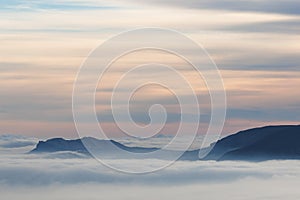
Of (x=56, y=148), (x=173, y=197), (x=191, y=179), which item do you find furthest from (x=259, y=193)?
(x=56, y=148)

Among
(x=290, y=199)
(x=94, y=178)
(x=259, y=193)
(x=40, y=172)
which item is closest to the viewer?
(x=290, y=199)

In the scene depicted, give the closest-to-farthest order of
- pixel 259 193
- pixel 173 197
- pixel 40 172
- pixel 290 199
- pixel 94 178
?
pixel 290 199 → pixel 173 197 → pixel 259 193 → pixel 40 172 → pixel 94 178

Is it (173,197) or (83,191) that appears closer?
(173,197)

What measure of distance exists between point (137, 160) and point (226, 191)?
20.7m

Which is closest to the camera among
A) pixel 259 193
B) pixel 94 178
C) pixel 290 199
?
pixel 290 199

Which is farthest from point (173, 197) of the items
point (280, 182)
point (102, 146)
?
point (280, 182)

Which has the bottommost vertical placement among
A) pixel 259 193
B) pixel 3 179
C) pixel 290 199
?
pixel 290 199

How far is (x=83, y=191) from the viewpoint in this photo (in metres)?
162

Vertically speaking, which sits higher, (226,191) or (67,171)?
(67,171)

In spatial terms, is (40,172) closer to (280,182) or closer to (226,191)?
(226,191)

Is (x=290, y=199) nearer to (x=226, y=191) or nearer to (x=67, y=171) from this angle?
(x=226, y=191)

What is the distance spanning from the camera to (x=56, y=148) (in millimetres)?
168625

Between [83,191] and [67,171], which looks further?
[67,171]

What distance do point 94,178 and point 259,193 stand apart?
141 feet
